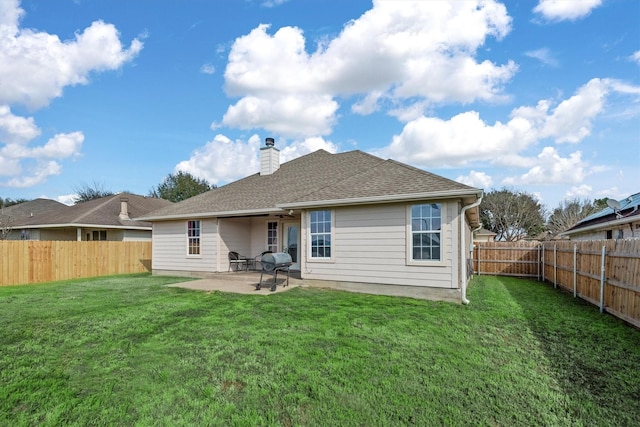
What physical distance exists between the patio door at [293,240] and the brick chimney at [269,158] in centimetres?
371

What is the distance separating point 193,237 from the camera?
13.4 m

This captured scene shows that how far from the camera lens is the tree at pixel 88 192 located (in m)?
39.3

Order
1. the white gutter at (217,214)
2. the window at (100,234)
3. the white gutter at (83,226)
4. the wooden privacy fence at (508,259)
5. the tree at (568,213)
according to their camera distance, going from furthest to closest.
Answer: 1. the tree at (568,213)
2. the window at (100,234)
3. the white gutter at (83,226)
4. the wooden privacy fence at (508,259)
5. the white gutter at (217,214)

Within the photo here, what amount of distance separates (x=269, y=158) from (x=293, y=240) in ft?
15.5

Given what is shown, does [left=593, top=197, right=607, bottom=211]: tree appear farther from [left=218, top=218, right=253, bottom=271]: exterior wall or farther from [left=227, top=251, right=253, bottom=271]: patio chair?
[left=227, top=251, right=253, bottom=271]: patio chair

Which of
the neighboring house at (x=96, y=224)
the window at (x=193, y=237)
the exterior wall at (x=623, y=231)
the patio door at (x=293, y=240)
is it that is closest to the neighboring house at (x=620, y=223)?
the exterior wall at (x=623, y=231)

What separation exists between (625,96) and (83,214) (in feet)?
83.9

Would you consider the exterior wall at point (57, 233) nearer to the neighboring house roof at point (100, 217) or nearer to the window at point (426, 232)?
the neighboring house roof at point (100, 217)

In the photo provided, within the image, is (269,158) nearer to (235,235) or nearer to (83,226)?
(235,235)

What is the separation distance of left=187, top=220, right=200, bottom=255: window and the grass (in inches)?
238

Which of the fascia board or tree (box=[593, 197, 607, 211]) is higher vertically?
tree (box=[593, 197, 607, 211])

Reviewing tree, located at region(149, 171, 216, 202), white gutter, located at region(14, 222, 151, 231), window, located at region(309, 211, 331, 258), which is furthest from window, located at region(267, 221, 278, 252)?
tree, located at region(149, 171, 216, 202)

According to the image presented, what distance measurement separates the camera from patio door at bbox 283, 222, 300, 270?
504 inches

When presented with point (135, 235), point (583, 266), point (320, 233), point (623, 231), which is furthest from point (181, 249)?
point (623, 231)
